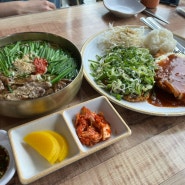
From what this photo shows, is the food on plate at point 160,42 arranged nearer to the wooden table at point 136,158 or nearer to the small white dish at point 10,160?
the wooden table at point 136,158

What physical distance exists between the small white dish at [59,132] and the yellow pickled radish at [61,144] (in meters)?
0.02

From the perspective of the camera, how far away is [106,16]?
212cm

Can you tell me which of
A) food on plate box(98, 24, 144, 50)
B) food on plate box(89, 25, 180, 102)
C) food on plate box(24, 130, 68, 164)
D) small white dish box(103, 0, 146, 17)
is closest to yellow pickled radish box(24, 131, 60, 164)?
food on plate box(24, 130, 68, 164)

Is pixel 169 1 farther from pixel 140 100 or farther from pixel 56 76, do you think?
pixel 56 76

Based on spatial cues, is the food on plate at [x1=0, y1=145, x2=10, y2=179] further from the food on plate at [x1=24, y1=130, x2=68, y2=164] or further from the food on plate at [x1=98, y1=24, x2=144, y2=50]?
the food on plate at [x1=98, y1=24, x2=144, y2=50]

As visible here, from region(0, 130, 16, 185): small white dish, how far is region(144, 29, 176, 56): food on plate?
121cm

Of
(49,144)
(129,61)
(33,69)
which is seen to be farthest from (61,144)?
(129,61)

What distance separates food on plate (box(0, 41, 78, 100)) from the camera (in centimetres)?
105

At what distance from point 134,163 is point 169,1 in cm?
210

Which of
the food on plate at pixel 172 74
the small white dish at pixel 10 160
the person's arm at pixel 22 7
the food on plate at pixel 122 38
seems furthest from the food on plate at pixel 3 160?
the person's arm at pixel 22 7

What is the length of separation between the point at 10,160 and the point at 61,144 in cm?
22

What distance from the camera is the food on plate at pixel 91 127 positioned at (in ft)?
3.09

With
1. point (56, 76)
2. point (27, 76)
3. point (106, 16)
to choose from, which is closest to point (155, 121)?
point (56, 76)

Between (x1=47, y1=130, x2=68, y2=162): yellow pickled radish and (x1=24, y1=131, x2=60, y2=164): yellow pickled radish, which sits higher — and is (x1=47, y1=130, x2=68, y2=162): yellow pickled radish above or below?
below
